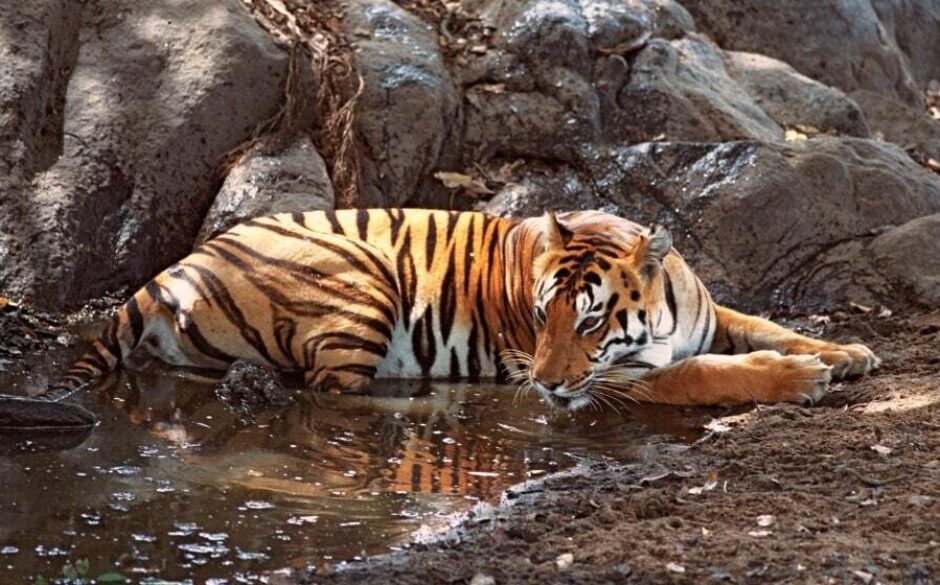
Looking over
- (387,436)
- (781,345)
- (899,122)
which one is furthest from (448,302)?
(899,122)

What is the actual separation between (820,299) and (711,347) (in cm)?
157

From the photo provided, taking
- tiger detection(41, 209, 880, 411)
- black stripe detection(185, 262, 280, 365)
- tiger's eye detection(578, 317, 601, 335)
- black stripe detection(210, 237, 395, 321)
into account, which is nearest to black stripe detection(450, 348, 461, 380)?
tiger detection(41, 209, 880, 411)

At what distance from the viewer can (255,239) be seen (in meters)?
6.59

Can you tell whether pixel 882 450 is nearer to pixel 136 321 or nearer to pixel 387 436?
pixel 387 436

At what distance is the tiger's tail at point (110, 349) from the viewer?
233 inches

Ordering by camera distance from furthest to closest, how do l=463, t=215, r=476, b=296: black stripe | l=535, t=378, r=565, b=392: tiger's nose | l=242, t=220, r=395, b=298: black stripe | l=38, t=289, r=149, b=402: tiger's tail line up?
1. l=463, t=215, r=476, b=296: black stripe
2. l=242, t=220, r=395, b=298: black stripe
3. l=38, t=289, r=149, b=402: tiger's tail
4. l=535, t=378, r=565, b=392: tiger's nose

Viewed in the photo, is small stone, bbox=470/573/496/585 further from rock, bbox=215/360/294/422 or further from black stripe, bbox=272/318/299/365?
black stripe, bbox=272/318/299/365

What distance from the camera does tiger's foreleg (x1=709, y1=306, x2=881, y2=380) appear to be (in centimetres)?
603

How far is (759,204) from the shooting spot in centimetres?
805

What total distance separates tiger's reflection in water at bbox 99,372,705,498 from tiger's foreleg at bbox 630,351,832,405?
0.36 ft

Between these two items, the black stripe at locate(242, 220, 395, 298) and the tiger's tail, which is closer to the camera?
the tiger's tail

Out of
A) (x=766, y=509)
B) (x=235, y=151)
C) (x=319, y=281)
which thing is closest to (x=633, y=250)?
(x=319, y=281)

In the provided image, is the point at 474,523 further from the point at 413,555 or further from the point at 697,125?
the point at 697,125

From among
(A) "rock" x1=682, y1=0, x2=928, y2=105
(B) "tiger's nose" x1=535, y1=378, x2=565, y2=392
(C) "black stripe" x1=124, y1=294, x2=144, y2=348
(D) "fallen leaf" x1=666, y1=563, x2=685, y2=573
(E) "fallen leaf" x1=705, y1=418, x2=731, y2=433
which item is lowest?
(D) "fallen leaf" x1=666, y1=563, x2=685, y2=573
